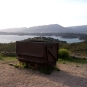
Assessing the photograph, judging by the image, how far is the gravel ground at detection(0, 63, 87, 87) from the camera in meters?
7.16

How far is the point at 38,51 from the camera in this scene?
9203 millimetres

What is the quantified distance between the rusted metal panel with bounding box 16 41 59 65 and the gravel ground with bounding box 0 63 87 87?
2.33 feet

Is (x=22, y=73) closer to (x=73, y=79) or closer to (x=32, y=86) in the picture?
(x=32, y=86)

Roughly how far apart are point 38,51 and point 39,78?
174 centimetres

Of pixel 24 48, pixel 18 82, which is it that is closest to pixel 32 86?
pixel 18 82

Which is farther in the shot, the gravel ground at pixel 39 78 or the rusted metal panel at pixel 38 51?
the rusted metal panel at pixel 38 51

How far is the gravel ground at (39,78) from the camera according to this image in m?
7.16

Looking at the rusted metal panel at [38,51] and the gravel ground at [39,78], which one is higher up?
the rusted metal panel at [38,51]

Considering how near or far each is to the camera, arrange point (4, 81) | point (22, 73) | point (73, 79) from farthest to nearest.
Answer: point (22, 73)
point (73, 79)
point (4, 81)

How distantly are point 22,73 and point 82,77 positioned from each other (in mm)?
3010

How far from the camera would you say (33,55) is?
940cm

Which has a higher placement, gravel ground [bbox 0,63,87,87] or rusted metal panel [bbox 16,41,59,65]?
rusted metal panel [bbox 16,41,59,65]

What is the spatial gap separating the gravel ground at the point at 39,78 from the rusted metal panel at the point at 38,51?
0.71 meters

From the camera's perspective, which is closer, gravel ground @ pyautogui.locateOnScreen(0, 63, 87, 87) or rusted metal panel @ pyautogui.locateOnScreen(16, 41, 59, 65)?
gravel ground @ pyautogui.locateOnScreen(0, 63, 87, 87)
